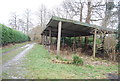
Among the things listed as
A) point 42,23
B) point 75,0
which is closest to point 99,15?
point 75,0

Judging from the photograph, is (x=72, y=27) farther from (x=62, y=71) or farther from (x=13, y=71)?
(x=13, y=71)

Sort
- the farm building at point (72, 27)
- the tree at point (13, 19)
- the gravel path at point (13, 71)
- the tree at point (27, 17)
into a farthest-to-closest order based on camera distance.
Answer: the tree at point (27, 17), the tree at point (13, 19), the farm building at point (72, 27), the gravel path at point (13, 71)

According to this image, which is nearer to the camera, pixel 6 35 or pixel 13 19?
pixel 6 35

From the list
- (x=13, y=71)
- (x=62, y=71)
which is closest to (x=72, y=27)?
(x=62, y=71)

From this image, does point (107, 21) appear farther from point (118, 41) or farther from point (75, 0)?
point (75, 0)

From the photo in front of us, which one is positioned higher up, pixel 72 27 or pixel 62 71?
pixel 72 27

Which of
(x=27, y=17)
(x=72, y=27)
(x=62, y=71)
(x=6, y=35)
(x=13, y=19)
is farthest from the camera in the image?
(x=27, y=17)

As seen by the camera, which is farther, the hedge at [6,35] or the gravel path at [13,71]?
the hedge at [6,35]

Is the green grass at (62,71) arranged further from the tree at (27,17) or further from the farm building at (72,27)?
the tree at (27,17)

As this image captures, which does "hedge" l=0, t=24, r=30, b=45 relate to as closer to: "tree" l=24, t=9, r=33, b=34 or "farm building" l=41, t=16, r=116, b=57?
"farm building" l=41, t=16, r=116, b=57

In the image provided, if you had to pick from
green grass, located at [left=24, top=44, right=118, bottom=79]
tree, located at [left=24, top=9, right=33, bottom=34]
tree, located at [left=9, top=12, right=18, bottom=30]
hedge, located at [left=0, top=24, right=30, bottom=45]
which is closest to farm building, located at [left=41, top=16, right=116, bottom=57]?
green grass, located at [left=24, top=44, right=118, bottom=79]

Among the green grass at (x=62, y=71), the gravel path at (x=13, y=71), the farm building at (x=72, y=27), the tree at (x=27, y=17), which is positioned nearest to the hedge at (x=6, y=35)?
the farm building at (x=72, y=27)

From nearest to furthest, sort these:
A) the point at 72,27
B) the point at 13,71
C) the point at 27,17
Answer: the point at 13,71 < the point at 72,27 < the point at 27,17

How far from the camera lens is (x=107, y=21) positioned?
35.9 feet
